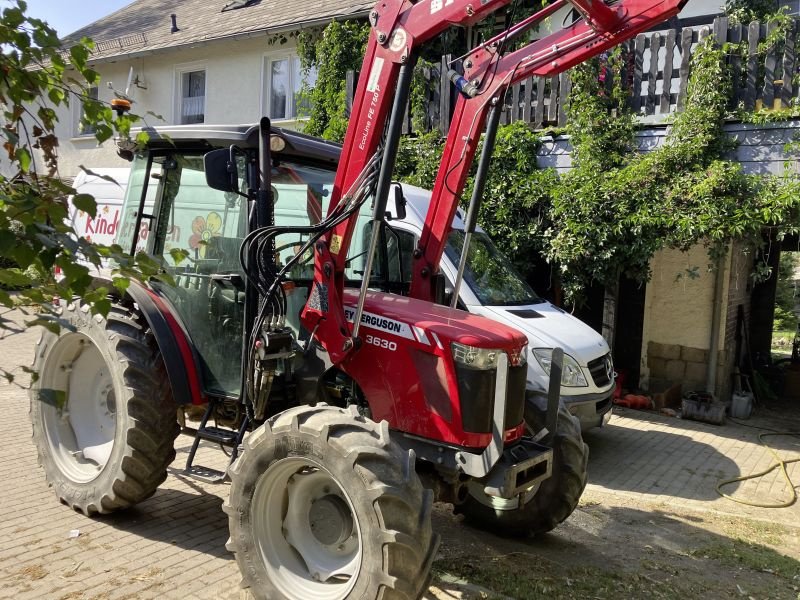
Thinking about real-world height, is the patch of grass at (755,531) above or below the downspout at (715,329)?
below

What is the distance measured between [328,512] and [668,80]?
7840 millimetres

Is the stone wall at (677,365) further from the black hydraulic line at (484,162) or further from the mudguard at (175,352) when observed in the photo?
the mudguard at (175,352)

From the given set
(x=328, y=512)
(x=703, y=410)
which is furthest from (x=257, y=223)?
(x=703, y=410)

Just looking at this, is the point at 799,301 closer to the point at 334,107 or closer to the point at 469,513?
the point at 334,107

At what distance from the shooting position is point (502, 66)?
13.4 ft

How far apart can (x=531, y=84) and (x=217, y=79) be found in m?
8.35

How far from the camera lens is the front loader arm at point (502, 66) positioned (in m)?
3.58

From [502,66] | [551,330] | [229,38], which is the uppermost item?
[229,38]

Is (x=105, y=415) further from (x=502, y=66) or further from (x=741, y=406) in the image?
(x=741, y=406)

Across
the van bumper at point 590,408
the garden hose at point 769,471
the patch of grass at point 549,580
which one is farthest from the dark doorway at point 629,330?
the patch of grass at point 549,580

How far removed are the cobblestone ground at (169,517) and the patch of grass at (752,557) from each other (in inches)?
34.2

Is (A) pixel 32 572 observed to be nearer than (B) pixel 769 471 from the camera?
Yes

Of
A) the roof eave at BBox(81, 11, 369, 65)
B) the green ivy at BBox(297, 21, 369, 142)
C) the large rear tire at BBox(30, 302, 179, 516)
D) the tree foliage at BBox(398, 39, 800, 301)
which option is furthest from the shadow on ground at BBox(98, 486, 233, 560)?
the roof eave at BBox(81, 11, 369, 65)

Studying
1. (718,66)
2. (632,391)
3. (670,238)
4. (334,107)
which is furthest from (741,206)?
(334,107)
